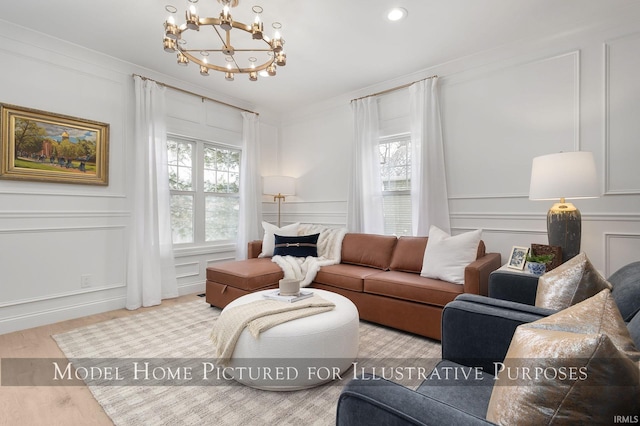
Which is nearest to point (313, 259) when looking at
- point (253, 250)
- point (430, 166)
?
point (253, 250)

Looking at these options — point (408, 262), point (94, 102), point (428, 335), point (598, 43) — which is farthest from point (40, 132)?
point (598, 43)

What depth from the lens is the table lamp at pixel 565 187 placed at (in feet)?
6.78

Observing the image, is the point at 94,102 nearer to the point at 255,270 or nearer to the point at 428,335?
the point at 255,270

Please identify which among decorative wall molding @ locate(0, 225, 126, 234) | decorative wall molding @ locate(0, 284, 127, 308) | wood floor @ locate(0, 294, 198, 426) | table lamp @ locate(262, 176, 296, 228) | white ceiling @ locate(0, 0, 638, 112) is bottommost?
wood floor @ locate(0, 294, 198, 426)

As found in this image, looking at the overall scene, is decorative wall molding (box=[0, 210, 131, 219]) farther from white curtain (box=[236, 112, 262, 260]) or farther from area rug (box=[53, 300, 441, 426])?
white curtain (box=[236, 112, 262, 260])

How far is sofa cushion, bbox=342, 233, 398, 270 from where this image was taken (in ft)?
10.8

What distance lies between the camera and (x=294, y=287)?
2150 millimetres

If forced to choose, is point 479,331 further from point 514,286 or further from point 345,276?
point 345,276

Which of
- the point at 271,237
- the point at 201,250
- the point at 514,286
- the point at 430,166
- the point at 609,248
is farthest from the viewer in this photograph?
the point at 201,250

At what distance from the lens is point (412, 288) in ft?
8.41

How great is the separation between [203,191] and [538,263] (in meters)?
3.82

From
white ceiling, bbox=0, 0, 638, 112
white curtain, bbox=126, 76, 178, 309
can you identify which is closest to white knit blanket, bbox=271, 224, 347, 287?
white curtain, bbox=126, 76, 178, 309

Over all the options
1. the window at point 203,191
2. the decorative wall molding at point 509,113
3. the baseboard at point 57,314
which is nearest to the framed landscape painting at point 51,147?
the window at point 203,191

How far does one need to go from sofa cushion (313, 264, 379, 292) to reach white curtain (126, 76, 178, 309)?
1849 mm
